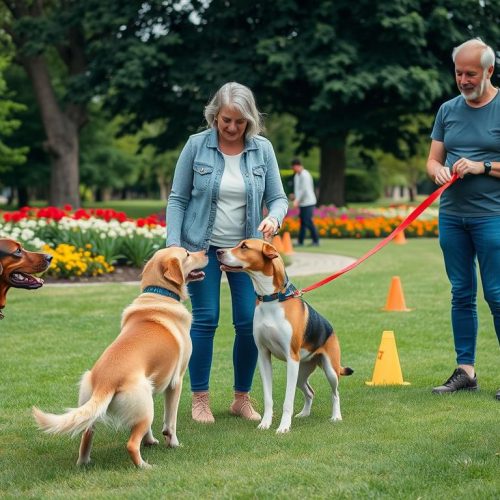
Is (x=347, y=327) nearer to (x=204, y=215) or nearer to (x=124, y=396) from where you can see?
(x=204, y=215)

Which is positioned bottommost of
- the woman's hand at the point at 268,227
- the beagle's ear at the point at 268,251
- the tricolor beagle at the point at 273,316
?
the tricolor beagle at the point at 273,316

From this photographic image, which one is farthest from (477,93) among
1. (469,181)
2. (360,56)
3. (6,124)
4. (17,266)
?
(6,124)

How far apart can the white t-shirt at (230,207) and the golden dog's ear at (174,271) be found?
66 centimetres

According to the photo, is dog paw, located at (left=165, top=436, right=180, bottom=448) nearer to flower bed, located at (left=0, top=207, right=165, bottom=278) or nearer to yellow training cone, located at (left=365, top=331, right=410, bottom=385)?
yellow training cone, located at (left=365, top=331, right=410, bottom=385)

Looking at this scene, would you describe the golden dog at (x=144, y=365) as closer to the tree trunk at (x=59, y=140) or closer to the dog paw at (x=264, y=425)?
the dog paw at (x=264, y=425)

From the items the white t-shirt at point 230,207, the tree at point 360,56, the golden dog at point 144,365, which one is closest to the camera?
the golden dog at point 144,365

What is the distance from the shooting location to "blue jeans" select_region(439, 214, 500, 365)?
630 centimetres

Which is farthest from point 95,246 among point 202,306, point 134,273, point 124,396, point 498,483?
point 498,483

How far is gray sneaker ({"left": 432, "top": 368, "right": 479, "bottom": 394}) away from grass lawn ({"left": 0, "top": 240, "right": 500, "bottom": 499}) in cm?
13

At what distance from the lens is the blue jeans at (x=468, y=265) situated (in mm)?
6301

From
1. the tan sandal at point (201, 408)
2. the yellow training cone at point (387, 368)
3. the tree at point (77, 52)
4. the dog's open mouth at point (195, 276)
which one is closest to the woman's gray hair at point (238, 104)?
the dog's open mouth at point (195, 276)

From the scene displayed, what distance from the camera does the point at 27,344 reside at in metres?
8.94

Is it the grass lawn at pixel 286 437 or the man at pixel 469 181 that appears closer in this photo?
the grass lawn at pixel 286 437

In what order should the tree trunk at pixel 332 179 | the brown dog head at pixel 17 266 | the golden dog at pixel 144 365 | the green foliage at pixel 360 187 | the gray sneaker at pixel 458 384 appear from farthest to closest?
the green foliage at pixel 360 187 → the tree trunk at pixel 332 179 → the gray sneaker at pixel 458 384 → the brown dog head at pixel 17 266 → the golden dog at pixel 144 365
